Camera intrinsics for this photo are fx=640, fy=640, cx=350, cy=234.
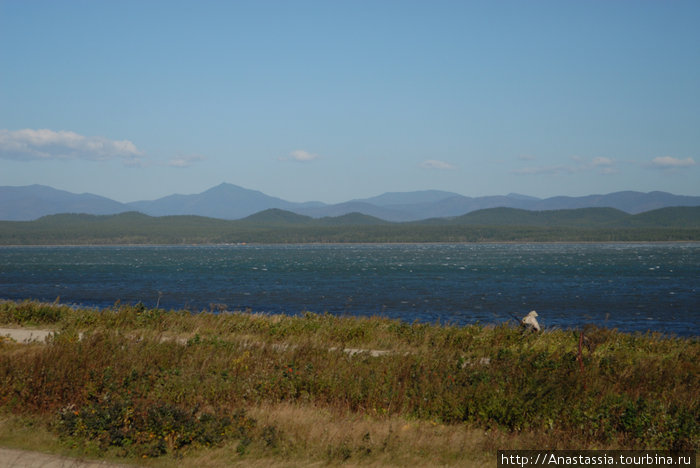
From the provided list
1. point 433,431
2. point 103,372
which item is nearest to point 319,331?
point 103,372

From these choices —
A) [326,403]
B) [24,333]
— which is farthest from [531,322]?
[24,333]

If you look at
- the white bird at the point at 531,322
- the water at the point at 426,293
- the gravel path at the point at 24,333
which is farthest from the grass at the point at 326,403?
the water at the point at 426,293

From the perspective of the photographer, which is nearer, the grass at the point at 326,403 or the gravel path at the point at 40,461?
the gravel path at the point at 40,461

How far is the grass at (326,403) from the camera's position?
1019 cm

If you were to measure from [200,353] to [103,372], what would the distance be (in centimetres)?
264

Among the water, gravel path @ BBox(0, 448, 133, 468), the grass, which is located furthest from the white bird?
gravel path @ BBox(0, 448, 133, 468)

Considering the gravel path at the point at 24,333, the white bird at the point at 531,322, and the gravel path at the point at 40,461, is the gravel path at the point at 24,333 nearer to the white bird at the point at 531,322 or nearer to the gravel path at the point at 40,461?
the gravel path at the point at 40,461

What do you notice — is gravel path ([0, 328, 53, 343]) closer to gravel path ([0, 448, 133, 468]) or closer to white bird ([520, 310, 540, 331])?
gravel path ([0, 448, 133, 468])

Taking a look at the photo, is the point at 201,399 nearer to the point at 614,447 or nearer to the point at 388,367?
the point at 388,367

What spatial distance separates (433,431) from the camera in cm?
1086

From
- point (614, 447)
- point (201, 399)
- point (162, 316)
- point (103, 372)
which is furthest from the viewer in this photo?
point (162, 316)

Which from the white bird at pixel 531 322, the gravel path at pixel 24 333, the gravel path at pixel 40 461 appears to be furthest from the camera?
the white bird at pixel 531 322

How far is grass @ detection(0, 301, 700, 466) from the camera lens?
10188mm

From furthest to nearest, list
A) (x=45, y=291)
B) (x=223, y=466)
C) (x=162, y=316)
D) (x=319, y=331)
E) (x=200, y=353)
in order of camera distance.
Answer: (x=45, y=291) < (x=162, y=316) < (x=319, y=331) < (x=200, y=353) < (x=223, y=466)
